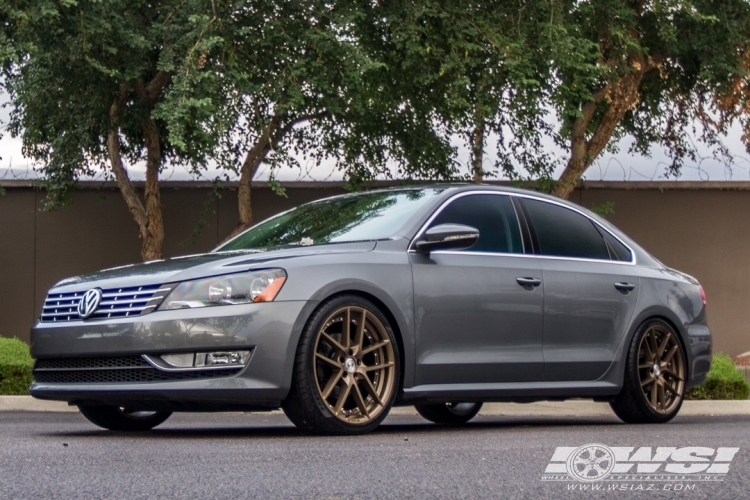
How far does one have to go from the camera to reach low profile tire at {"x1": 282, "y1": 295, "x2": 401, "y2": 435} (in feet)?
20.9

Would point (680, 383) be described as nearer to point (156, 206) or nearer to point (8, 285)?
point (156, 206)

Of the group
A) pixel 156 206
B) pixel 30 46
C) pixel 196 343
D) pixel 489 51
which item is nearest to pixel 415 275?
pixel 196 343

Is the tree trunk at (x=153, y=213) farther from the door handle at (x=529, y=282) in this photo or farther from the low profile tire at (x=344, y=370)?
the low profile tire at (x=344, y=370)

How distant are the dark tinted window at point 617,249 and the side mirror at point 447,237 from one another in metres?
1.86

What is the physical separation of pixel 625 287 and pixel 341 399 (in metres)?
2.74

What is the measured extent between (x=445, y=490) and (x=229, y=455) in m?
1.41

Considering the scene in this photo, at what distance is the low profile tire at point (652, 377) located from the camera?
8.30m

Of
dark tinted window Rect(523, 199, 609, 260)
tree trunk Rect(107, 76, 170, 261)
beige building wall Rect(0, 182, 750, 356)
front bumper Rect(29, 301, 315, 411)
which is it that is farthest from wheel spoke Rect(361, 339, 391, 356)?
beige building wall Rect(0, 182, 750, 356)

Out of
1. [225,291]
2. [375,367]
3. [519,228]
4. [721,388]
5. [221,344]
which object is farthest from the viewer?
[721,388]

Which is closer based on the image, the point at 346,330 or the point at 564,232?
the point at 346,330

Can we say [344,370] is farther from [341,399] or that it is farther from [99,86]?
[99,86]

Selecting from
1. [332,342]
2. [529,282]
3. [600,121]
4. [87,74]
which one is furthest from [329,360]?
[600,121]

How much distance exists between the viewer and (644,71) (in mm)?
15531
